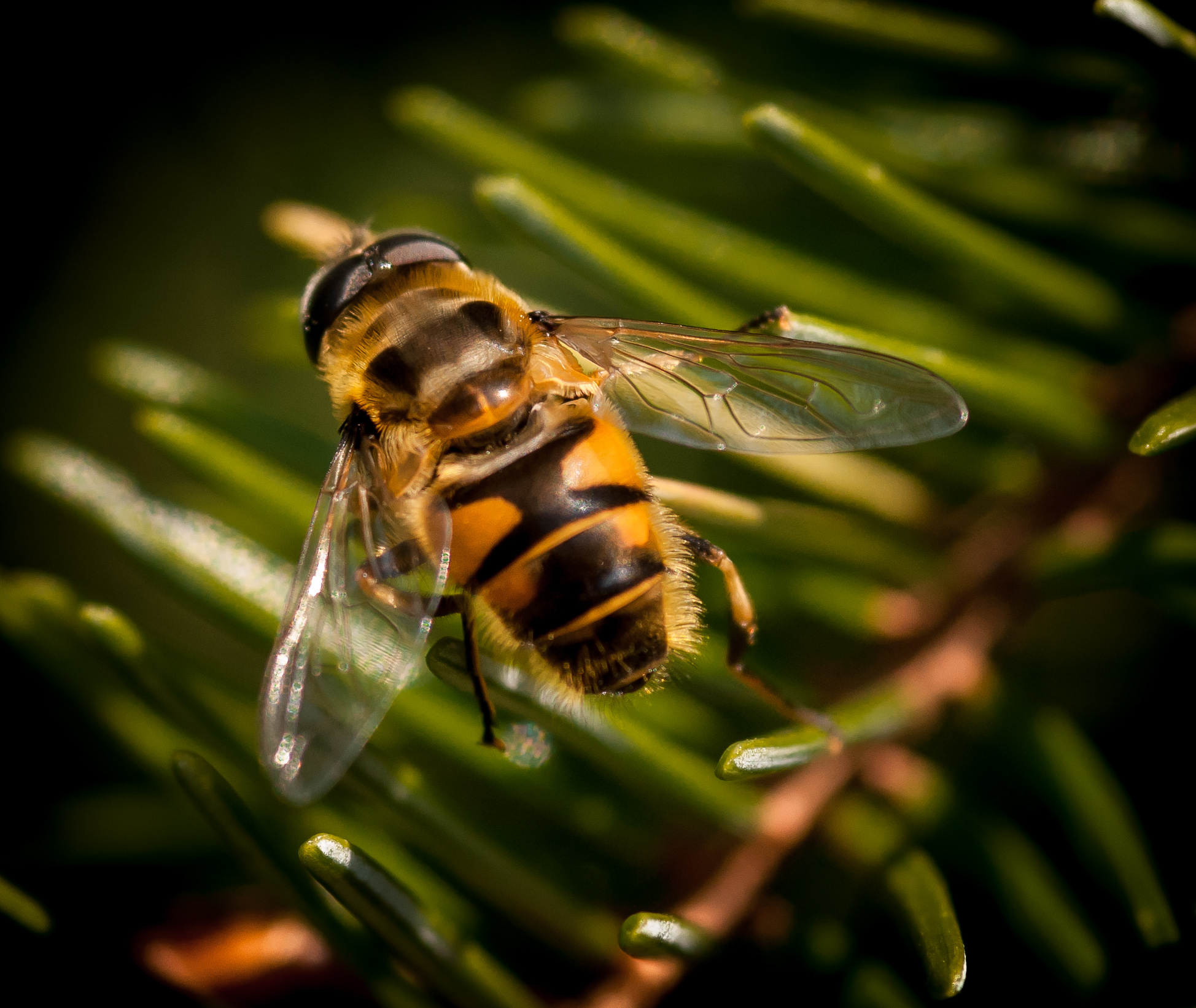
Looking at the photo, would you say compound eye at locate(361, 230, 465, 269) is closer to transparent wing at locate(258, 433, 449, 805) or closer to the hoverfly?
the hoverfly

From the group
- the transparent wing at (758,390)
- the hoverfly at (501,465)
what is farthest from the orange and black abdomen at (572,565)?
the transparent wing at (758,390)

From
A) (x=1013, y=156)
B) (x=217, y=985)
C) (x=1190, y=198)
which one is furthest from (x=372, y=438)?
(x=1190, y=198)

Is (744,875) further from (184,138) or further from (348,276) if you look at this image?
(184,138)

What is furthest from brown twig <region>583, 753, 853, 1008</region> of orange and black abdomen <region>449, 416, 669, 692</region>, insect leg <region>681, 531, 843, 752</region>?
orange and black abdomen <region>449, 416, 669, 692</region>

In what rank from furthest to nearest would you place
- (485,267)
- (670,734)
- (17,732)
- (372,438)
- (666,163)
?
(485,267)
(666,163)
(17,732)
(372,438)
(670,734)

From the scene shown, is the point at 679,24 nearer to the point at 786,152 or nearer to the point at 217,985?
the point at 786,152

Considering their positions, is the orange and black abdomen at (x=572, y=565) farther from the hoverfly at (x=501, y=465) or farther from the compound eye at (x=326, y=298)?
the compound eye at (x=326, y=298)
